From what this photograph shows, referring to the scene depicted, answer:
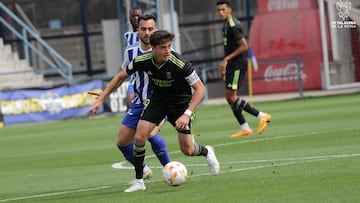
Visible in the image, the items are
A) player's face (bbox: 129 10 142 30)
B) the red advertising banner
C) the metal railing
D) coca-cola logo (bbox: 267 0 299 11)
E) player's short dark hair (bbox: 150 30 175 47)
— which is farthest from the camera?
coca-cola logo (bbox: 267 0 299 11)

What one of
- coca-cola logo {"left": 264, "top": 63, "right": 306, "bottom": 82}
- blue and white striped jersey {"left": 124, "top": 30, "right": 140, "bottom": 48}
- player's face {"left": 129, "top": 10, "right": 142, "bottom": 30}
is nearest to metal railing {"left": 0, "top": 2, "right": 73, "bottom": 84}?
coca-cola logo {"left": 264, "top": 63, "right": 306, "bottom": 82}

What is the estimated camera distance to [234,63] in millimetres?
17922

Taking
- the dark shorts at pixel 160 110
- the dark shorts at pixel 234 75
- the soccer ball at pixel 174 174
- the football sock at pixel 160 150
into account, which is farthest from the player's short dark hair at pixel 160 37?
the dark shorts at pixel 234 75

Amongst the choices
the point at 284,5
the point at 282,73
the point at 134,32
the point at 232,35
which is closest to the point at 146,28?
the point at 134,32

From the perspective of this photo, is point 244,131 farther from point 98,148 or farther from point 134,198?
point 134,198

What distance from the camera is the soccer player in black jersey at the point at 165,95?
36.0 ft

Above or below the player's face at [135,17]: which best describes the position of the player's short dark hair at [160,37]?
below

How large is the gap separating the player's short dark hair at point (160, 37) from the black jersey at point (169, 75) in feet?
1.17

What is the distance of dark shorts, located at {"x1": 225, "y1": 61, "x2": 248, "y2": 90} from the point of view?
701 inches

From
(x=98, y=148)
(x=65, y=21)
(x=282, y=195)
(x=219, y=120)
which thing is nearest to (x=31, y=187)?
(x=282, y=195)

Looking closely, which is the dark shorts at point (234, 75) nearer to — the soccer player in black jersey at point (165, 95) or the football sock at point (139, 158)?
the soccer player in black jersey at point (165, 95)

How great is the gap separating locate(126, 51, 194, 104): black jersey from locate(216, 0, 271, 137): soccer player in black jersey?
20.4 ft

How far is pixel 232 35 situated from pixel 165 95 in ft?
21.4

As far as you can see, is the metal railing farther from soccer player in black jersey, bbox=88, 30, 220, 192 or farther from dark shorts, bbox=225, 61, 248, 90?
soccer player in black jersey, bbox=88, 30, 220, 192
